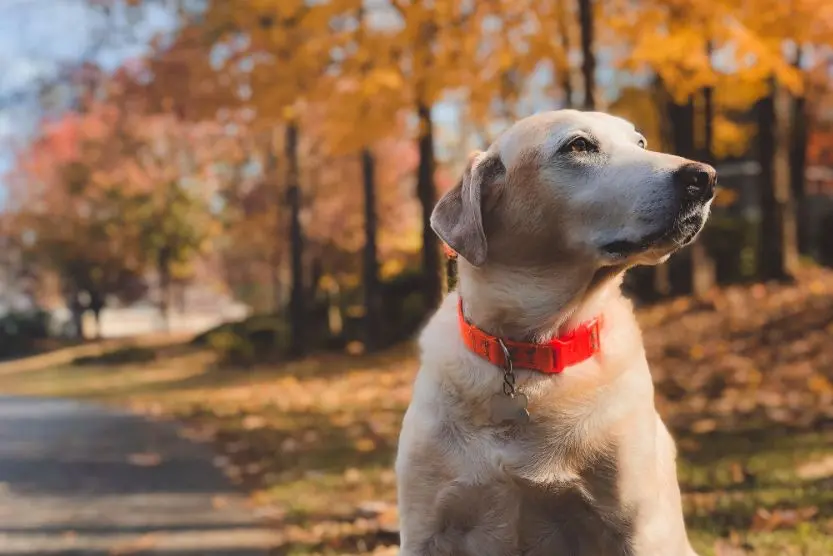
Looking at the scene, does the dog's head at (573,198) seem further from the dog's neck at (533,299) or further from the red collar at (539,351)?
the red collar at (539,351)

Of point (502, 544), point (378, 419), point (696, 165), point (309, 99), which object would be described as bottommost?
point (378, 419)

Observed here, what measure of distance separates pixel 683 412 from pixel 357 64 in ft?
15.3

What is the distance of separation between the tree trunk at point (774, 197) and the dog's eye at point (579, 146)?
11.3 m

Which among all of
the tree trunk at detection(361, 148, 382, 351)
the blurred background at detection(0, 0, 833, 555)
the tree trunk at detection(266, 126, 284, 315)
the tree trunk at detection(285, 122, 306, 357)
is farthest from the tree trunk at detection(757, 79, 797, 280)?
the tree trunk at detection(266, 126, 284, 315)

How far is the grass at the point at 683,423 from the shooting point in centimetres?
475

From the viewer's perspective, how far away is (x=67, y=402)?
13.7 meters

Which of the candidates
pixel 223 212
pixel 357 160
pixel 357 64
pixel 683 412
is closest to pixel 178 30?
pixel 357 64

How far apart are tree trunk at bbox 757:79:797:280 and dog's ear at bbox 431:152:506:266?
11347 mm

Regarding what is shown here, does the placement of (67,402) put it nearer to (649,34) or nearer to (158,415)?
(158,415)

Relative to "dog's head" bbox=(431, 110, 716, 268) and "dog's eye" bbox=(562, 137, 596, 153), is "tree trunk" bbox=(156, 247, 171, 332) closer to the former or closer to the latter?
"dog's head" bbox=(431, 110, 716, 268)

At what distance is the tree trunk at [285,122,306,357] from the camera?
58.6 feet

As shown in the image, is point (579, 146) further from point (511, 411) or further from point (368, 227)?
point (368, 227)

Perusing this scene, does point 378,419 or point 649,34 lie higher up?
point 649,34

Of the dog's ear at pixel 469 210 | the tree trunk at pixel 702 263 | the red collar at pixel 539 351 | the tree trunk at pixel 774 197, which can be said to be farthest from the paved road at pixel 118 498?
the tree trunk at pixel 774 197
